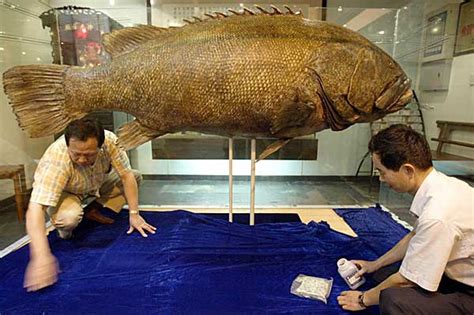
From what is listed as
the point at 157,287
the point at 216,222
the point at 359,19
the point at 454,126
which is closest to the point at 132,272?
the point at 157,287

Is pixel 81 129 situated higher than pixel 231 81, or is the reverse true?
pixel 231 81

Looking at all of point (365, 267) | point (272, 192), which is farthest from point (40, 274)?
point (272, 192)

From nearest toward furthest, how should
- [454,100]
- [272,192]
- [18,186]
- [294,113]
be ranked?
[294,113], [18,186], [454,100], [272,192]

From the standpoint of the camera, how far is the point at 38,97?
1335 millimetres

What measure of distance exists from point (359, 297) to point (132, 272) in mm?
994

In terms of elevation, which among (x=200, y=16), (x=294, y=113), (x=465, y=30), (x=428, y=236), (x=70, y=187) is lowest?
(x=70, y=187)

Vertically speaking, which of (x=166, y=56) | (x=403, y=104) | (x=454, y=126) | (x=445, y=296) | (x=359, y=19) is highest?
(x=359, y=19)

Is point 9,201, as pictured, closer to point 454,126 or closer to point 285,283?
point 285,283

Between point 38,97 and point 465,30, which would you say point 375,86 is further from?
point 465,30

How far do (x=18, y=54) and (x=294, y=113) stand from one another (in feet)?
A: 7.43

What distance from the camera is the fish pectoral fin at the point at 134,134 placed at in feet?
4.73

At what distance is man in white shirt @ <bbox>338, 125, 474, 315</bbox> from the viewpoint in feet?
2.84

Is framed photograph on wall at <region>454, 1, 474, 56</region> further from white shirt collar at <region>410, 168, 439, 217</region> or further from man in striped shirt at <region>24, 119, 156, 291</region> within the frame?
man in striped shirt at <region>24, 119, 156, 291</region>

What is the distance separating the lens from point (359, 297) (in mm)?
1160
